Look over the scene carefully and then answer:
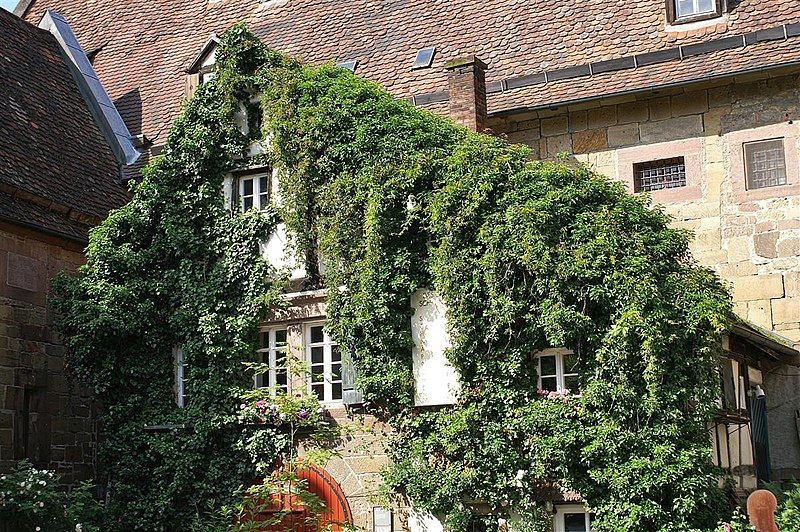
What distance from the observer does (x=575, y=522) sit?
12.9 metres

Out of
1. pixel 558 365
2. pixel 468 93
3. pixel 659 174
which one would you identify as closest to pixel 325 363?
pixel 558 365

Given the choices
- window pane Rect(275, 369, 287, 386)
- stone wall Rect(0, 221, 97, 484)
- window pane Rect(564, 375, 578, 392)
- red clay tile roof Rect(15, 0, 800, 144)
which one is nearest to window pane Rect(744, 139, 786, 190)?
red clay tile roof Rect(15, 0, 800, 144)

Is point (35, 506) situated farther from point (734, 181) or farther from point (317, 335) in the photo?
point (734, 181)

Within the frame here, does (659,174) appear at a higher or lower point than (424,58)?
lower

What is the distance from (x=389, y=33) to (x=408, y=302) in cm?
701

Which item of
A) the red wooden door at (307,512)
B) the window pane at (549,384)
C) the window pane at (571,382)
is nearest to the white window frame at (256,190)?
the red wooden door at (307,512)

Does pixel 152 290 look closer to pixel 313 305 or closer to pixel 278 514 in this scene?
pixel 313 305

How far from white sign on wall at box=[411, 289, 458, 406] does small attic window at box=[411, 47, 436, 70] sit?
5.60 meters

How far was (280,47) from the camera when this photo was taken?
67.3ft

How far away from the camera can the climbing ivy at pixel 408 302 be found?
1237cm

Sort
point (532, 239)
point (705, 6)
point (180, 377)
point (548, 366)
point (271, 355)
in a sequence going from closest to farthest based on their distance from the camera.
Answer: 1. point (532, 239)
2. point (548, 366)
3. point (271, 355)
4. point (180, 377)
5. point (705, 6)

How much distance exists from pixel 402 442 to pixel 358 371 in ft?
3.40

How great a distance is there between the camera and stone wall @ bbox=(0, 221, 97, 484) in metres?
15.2

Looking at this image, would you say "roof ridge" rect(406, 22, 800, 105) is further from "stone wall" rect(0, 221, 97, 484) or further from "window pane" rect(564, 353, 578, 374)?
"stone wall" rect(0, 221, 97, 484)
